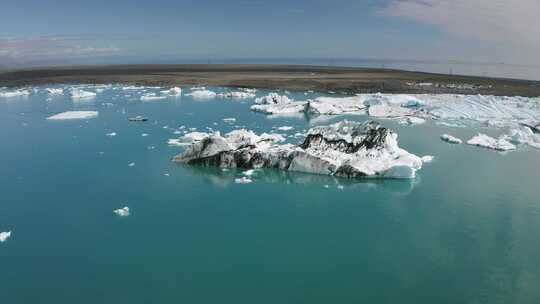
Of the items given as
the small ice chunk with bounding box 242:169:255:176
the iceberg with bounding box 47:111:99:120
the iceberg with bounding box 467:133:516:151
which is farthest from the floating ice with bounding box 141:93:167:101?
the iceberg with bounding box 467:133:516:151

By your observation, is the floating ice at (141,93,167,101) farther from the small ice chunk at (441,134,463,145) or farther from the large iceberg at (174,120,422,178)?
the small ice chunk at (441,134,463,145)

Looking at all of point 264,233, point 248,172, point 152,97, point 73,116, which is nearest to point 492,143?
point 248,172

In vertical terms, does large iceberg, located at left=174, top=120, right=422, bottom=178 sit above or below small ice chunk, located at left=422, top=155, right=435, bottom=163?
above

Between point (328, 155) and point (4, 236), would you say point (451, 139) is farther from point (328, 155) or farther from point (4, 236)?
point (4, 236)

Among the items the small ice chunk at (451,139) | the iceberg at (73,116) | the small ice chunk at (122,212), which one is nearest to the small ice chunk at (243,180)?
the small ice chunk at (122,212)

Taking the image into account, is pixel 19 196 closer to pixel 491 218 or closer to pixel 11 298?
pixel 11 298

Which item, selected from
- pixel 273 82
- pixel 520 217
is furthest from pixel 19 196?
pixel 273 82
